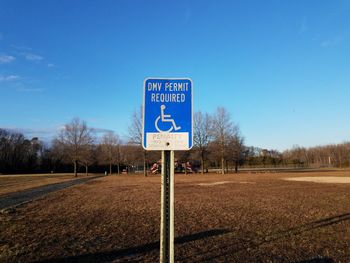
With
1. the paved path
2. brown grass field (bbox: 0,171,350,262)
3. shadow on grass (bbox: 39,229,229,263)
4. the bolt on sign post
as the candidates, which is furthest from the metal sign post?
the paved path

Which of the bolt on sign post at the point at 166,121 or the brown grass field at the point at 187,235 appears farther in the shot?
the brown grass field at the point at 187,235

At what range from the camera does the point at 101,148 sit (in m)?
84.8

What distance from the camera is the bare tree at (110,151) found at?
78.8 m

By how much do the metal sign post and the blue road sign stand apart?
0.54ft

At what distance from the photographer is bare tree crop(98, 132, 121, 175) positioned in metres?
78.8

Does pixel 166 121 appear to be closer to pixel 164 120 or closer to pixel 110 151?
pixel 164 120

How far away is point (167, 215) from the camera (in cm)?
326

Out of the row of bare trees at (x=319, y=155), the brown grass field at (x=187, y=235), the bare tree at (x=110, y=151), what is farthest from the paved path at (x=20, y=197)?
the row of bare trees at (x=319, y=155)

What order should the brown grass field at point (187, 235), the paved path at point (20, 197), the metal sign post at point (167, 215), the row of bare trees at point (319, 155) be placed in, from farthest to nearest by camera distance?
→ the row of bare trees at point (319, 155) < the paved path at point (20, 197) < the brown grass field at point (187, 235) < the metal sign post at point (167, 215)

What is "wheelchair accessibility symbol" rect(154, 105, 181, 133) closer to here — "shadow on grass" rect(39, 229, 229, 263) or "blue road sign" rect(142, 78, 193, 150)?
"blue road sign" rect(142, 78, 193, 150)

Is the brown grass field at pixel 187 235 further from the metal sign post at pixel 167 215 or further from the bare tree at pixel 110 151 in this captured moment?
the bare tree at pixel 110 151

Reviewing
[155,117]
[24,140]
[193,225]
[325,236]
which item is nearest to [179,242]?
[193,225]

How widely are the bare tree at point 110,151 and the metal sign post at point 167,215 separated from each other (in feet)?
249

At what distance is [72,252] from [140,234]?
209 cm
